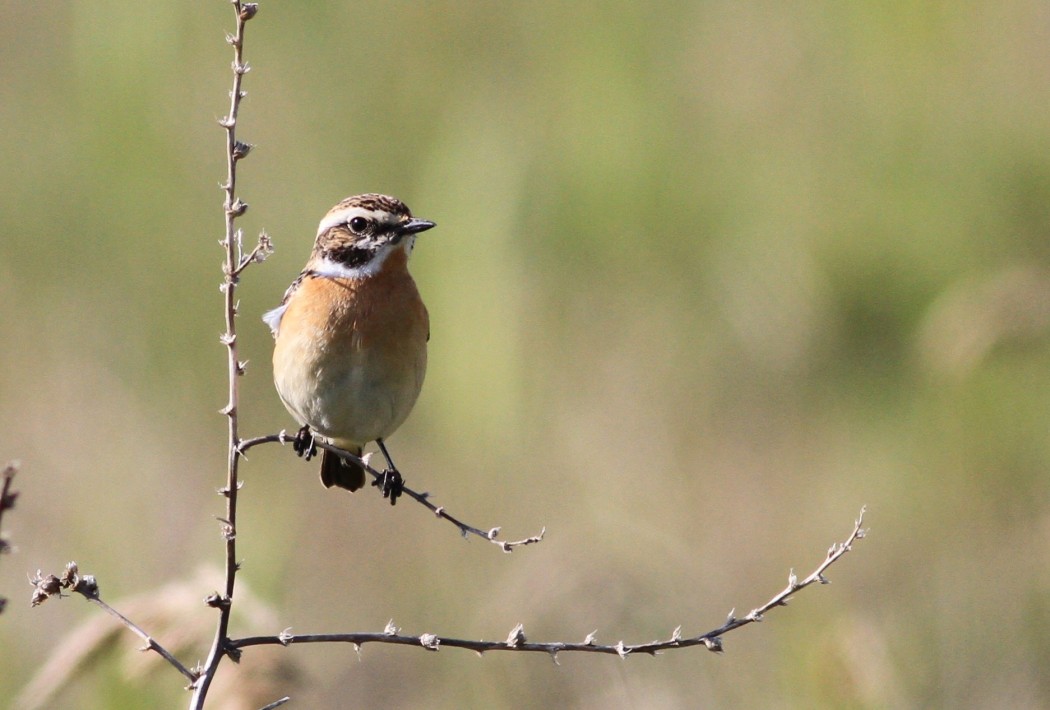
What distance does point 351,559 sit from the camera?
735 cm

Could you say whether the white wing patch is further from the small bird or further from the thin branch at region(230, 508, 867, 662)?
the thin branch at region(230, 508, 867, 662)

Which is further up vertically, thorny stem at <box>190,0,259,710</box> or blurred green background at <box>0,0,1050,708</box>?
blurred green background at <box>0,0,1050,708</box>

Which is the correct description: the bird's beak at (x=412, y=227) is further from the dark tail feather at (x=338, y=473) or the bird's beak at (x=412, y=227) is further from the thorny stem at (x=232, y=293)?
the thorny stem at (x=232, y=293)

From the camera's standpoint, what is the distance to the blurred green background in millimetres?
6477

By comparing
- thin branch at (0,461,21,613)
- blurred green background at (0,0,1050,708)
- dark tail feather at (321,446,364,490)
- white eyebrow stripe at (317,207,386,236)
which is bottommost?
thin branch at (0,461,21,613)

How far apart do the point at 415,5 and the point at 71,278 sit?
241cm

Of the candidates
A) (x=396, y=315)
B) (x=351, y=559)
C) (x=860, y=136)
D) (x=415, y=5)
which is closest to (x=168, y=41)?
(x=415, y=5)

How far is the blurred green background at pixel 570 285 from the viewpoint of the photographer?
648 centimetres

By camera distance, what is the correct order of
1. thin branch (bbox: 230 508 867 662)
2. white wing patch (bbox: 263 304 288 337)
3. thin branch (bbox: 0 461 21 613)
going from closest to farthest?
thin branch (bbox: 0 461 21 613)
thin branch (bbox: 230 508 867 662)
white wing patch (bbox: 263 304 288 337)

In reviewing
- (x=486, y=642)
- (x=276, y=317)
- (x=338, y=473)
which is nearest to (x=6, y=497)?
(x=486, y=642)

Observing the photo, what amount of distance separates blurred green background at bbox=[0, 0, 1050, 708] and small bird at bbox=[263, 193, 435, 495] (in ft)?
4.56

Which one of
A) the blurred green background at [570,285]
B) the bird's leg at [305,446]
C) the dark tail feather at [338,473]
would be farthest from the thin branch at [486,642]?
the blurred green background at [570,285]

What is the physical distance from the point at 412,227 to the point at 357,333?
1.14 ft

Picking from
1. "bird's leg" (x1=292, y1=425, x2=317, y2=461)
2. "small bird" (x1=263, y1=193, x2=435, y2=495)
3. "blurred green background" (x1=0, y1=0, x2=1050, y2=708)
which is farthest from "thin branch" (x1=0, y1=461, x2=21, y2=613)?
"blurred green background" (x1=0, y1=0, x2=1050, y2=708)
